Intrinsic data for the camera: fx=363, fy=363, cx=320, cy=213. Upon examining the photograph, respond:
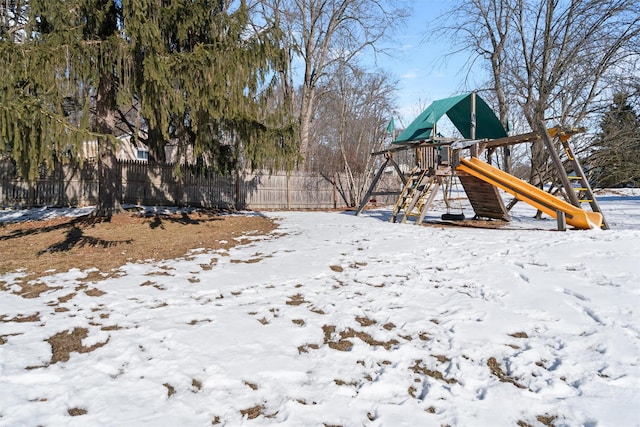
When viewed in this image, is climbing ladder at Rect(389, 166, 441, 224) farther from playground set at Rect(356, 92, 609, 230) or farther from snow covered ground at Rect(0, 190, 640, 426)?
snow covered ground at Rect(0, 190, 640, 426)

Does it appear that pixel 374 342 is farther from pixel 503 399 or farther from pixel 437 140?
pixel 437 140

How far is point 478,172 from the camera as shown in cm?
928

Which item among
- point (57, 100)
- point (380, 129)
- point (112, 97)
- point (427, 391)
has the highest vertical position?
point (380, 129)

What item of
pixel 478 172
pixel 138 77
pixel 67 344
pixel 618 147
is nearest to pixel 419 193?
pixel 478 172

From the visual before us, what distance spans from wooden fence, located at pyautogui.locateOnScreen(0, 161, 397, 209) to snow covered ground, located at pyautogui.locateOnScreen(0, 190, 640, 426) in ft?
27.9

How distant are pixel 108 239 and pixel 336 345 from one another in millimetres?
6178

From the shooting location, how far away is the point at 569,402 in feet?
7.06

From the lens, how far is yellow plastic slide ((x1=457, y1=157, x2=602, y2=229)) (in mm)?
8023

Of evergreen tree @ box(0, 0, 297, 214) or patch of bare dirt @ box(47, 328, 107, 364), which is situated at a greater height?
A: evergreen tree @ box(0, 0, 297, 214)

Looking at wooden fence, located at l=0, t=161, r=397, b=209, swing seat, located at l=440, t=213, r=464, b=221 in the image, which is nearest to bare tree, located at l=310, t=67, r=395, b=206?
wooden fence, located at l=0, t=161, r=397, b=209

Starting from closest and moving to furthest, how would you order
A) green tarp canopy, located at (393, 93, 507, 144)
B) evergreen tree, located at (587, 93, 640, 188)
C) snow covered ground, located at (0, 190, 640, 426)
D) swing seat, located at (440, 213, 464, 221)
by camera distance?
snow covered ground, located at (0, 190, 640, 426) → evergreen tree, located at (587, 93, 640, 188) → swing seat, located at (440, 213, 464, 221) → green tarp canopy, located at (393, 93, 507, 144)

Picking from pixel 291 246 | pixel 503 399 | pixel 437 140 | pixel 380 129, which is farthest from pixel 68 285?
pixel 380 129

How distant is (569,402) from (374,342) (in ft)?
4.33

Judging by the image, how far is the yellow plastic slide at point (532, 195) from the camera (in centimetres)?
802
